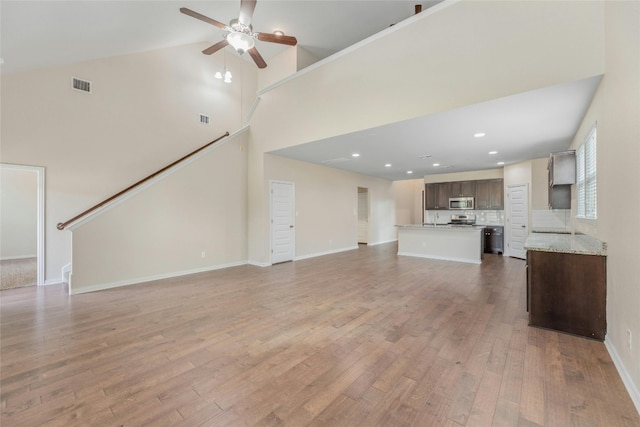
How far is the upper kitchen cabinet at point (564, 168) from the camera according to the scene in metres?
4.17

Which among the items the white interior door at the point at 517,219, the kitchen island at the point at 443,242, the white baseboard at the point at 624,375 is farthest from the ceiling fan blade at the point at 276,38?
the white interior door at the point at 517,219

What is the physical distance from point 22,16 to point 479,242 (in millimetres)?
8948

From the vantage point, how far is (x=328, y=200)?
8039mm

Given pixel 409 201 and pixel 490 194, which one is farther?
pixel 409 201

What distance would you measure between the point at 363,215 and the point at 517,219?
4792 mm

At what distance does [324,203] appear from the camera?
A: 25.9ft

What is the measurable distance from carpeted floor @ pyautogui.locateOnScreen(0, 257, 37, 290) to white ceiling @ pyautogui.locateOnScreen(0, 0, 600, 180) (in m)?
3.70

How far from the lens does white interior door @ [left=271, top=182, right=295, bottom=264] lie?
652 cm

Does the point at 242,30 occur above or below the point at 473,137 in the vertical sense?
above

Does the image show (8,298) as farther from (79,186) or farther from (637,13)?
(637,13)

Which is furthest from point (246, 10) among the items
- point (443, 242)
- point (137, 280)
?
point (443, 242)

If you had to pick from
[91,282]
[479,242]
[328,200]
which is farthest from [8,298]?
[479,242]

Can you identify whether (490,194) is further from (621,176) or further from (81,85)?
(81,85)

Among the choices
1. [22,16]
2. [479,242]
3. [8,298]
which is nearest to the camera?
[22,16]
